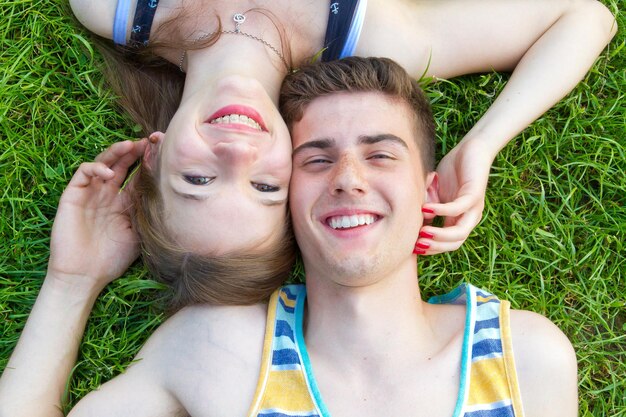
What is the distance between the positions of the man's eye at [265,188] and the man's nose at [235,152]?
5.7 inches

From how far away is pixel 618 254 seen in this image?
3576 mm

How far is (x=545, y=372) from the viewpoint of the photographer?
2.98m

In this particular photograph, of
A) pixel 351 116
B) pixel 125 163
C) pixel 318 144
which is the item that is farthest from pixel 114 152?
pixel 351 116

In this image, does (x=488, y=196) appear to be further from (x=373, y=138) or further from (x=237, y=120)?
(x=237, y=120)

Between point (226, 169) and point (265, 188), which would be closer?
point (226, 169)

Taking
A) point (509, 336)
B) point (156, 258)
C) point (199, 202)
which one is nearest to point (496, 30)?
point (509, 336)

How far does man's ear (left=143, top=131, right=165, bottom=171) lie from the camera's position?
3.13 meters

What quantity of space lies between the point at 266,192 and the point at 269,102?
0.39 m

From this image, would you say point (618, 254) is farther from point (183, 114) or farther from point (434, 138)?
point (183, 114)

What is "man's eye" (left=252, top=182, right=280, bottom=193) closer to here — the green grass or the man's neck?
the man's neck

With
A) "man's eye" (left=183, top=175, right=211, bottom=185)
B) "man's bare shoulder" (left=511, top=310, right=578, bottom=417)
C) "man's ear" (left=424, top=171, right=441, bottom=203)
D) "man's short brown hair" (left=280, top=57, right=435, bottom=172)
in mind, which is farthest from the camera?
"man's ear" (left=424, top=171, right=441, bottom=203)

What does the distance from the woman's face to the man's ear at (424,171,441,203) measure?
68 centimetres

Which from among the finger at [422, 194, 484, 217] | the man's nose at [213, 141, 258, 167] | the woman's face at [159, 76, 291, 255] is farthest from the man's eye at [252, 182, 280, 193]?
the finger at [422, 194, 484, 217]

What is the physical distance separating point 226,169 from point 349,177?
50 centimetres
